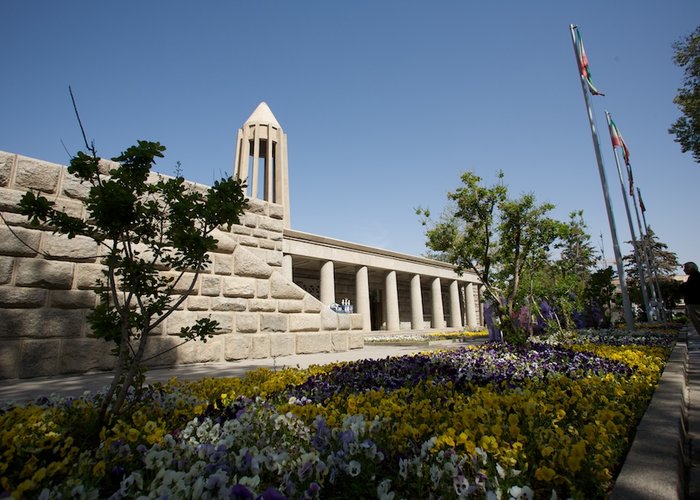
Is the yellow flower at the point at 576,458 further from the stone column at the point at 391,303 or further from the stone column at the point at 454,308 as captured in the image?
the stone column at the point at 454,308

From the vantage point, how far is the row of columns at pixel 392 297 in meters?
26.1

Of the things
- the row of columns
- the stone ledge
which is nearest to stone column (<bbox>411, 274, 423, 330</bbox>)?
the row of columns

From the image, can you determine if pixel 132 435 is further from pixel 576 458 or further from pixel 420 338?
pixel 420 338

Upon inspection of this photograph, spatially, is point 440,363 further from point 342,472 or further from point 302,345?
point 342,472

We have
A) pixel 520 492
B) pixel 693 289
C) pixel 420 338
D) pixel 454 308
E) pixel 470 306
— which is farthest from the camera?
pixel 470 306

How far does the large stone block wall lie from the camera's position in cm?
586

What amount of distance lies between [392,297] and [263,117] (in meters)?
17.7

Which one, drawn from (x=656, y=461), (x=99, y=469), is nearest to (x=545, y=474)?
(x=656, y=461)

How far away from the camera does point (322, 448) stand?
2309mm

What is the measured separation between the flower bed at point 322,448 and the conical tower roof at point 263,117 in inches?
1136

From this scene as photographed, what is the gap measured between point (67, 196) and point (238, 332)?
13.3 feet

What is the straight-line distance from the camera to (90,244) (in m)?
6.70

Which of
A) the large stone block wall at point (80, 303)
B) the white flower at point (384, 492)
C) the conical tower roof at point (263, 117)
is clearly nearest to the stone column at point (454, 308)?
the conical tower roof at point (263, 117)

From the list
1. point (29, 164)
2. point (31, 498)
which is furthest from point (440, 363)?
point (29, 164)
